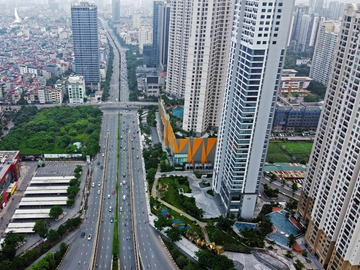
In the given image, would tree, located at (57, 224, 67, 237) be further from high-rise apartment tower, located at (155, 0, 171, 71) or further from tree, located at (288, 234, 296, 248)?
high-rise apartment tower, located at (155, 0, 171, 71)

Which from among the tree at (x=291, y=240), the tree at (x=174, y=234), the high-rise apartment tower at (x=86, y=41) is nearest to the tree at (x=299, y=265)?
the tree at (x=291, y=240)

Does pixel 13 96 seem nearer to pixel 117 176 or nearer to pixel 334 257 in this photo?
pixel 117 176

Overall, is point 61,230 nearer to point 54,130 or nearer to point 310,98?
point 54,130

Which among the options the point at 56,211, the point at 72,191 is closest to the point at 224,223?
the point at 56,211

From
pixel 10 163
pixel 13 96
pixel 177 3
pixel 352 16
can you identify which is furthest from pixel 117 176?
pixel 13 96

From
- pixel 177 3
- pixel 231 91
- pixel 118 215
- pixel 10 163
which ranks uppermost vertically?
pixel 177 3

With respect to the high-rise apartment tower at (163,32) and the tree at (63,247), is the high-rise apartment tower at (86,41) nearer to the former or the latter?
the high-rise apartment tower at (163,32)
